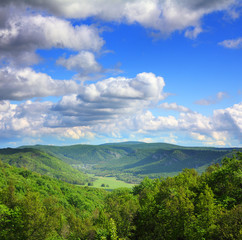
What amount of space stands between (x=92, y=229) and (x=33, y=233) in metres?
18.4

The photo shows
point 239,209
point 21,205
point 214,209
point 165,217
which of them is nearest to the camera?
point 239,209

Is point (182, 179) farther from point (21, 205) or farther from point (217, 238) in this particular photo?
point (21, 205)

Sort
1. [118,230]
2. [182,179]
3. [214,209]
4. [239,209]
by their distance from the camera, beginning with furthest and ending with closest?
[182,179], [118,230], [214,209], [239,209]

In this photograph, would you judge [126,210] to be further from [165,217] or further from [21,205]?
[21,205]

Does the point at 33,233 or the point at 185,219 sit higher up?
the point at 185,219

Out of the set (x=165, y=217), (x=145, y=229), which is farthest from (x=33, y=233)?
(x=165, y=217)

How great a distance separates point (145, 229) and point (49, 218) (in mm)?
29133

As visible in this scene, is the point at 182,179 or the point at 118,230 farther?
the point at 182,179

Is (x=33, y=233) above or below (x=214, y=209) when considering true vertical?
below

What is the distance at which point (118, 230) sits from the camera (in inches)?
2447

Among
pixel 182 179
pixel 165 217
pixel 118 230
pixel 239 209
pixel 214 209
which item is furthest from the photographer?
pixel 182 179

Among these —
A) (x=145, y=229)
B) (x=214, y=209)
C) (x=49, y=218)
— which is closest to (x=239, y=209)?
(x=214, y=209)

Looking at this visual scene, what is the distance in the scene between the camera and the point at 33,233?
207 ft

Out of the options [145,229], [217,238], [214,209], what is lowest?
[145,229]
